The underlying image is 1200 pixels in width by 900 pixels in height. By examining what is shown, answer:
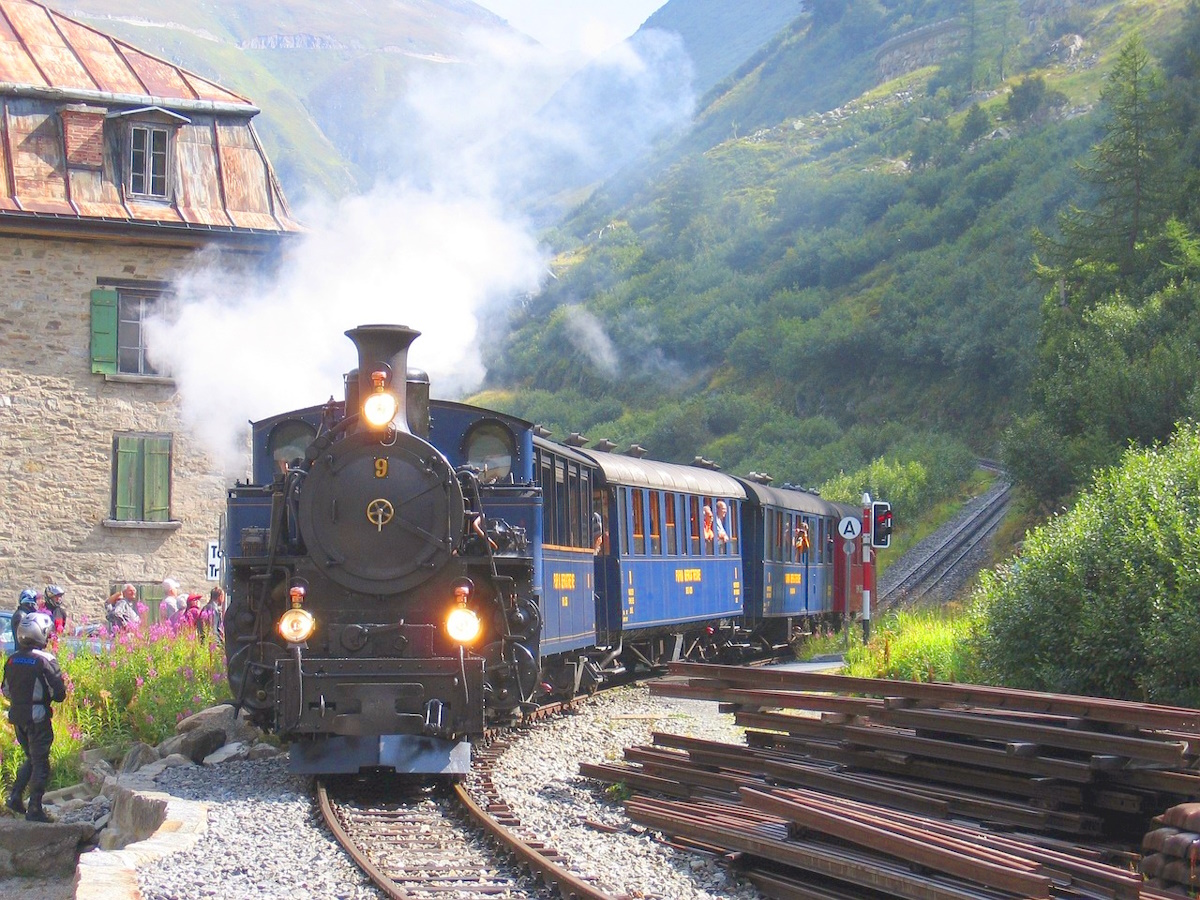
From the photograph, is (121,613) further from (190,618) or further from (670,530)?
(670,530)

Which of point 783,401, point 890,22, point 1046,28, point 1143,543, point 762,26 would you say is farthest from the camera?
point 762,26

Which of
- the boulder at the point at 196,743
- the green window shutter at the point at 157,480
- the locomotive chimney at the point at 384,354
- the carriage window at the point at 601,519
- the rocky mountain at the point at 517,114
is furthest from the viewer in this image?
the rocky mountain at the point at 517,114

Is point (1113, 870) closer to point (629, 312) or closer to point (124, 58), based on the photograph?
point (124, 58)

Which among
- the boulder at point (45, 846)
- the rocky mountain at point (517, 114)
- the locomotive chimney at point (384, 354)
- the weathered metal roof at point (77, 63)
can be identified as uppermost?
the rocky mountain at point (517, 114)

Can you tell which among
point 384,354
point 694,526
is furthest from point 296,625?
point 694,526

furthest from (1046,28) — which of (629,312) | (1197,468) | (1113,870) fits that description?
(1113,870)

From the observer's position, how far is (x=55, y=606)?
15.0 metres

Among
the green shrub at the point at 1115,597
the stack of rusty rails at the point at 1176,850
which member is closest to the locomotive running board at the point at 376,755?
the stack of rusty rails at the point at 1176,850

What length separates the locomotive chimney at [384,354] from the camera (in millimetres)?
9766

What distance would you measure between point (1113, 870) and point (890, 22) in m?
124

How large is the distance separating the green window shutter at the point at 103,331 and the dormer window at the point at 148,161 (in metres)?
1.85

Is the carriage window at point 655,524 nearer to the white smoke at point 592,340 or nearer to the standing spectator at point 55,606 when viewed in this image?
the standing spectator at point 55,606

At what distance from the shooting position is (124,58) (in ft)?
81.2

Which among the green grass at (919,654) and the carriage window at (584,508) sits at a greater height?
the carriage window at (584,508)
